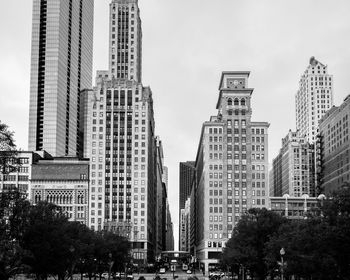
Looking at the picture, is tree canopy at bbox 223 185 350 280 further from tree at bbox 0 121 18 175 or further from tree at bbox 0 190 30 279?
tree at bbox 0 121 18 175

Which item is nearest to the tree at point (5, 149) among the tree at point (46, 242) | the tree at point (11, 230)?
the tree at point (11, 230)

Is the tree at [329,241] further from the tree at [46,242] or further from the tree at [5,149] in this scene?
the tree at [5,149]

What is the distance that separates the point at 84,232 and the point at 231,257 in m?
28.8

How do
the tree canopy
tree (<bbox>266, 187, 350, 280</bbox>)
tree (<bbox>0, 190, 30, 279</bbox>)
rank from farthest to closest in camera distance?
the tree canopy < tree (<bbox>266, 187, 350, 280</bbox>) < tree (<bbox>0, 190, 30, 279</bbox>)

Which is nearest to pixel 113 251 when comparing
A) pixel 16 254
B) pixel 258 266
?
pixel 258 266

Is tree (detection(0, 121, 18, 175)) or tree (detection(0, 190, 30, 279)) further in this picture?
tree (detection(0, 121, 18, 175))

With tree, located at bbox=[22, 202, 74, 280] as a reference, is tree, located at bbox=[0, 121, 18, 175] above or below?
above

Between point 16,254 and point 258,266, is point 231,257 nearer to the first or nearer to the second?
point 258,266

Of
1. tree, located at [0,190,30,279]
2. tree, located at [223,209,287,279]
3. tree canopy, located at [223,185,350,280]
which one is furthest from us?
tree, located at [223,209,287,279]

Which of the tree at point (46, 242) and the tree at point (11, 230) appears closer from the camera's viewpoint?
the tree at point (11, 230)

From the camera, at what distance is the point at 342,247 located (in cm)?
6275

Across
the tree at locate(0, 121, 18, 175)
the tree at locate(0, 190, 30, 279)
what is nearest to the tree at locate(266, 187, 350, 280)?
the tree at locate(0, 190, 30, 279)

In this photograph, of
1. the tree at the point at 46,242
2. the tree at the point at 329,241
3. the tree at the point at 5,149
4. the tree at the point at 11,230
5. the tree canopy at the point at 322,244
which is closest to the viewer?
the tree at the point at 11,230

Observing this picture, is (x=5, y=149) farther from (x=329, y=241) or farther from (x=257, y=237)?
(x=257, y=237)
